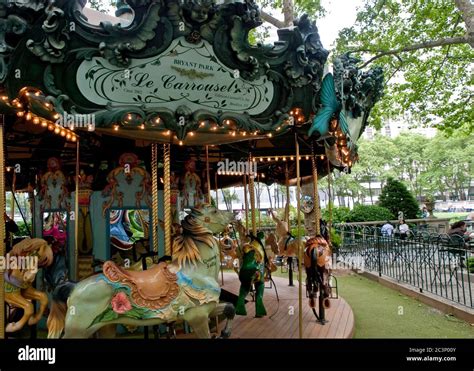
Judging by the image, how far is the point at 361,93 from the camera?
180 inches

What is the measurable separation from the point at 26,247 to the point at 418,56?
509 inches

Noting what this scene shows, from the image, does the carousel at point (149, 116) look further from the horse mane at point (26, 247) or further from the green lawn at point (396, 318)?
the green lawn at point (396, 318)

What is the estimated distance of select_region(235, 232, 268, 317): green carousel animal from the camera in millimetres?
Answer: 5488

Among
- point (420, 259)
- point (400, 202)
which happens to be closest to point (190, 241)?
point (420, 259)

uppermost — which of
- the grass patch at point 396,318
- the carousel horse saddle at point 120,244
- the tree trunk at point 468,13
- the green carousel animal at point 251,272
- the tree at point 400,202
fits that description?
the tree trunk at point 468,13

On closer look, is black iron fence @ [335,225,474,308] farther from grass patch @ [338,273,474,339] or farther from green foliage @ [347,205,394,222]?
green foliage @ [347,205,394,222]

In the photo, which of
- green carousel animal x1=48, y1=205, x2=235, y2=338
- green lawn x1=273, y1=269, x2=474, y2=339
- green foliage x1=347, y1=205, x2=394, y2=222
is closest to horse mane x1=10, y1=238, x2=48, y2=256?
green carousel animal x1=48, y1=205, x2=235, y2=338

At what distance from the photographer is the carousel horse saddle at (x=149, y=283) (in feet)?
11.8

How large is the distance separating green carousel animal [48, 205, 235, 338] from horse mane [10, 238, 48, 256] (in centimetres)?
71

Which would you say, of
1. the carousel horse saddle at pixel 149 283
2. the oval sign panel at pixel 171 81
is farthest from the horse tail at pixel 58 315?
the oval sign panel at pixel 171 81

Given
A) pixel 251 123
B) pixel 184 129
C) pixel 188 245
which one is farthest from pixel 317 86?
pixel 188 245
